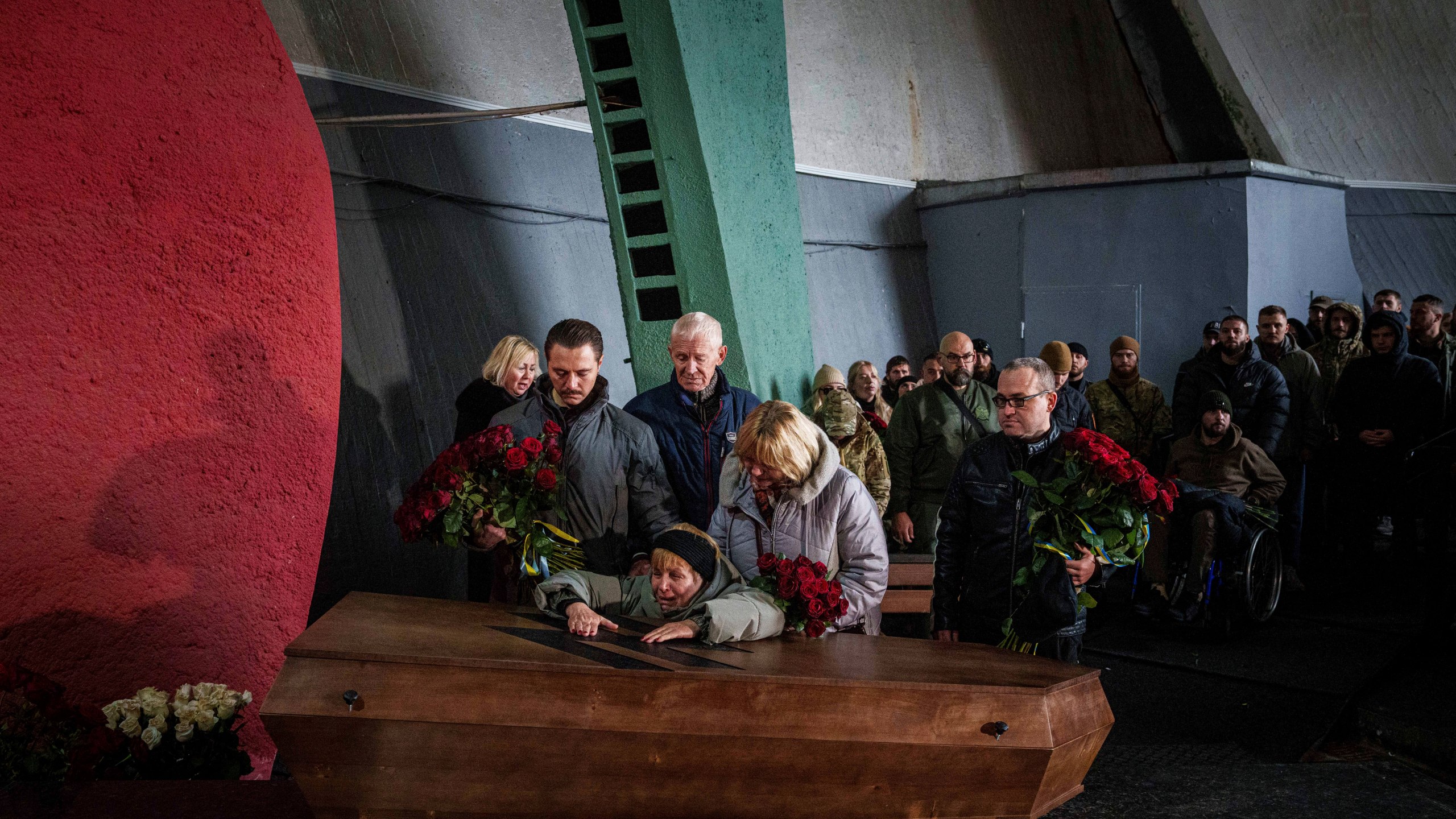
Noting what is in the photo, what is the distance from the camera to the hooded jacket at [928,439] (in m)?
5.29

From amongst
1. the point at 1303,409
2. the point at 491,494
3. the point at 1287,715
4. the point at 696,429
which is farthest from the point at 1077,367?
the point at 491,494

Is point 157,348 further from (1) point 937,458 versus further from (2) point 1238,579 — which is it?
(2) point 1238,579

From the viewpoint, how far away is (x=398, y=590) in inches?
225

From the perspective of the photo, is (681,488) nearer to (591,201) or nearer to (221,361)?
(221,361)

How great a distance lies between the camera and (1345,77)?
10266 millimetres

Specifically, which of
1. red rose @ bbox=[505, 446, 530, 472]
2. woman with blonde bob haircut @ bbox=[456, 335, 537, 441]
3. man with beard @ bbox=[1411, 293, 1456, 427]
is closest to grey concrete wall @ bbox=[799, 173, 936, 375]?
man with beard @ bbox=[1411, 293, 1456, 427]

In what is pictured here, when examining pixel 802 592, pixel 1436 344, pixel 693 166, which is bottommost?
pixel 802 592

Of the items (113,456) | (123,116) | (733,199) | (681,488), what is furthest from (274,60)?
(733,199)

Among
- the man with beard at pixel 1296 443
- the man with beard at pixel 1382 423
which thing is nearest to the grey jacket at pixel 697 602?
the man with beard at pixel 1296 443

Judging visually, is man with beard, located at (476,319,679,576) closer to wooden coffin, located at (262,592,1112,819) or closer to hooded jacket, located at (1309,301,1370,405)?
wooden coffin, located at (262,592,1112,819)

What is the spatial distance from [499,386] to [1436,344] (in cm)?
568

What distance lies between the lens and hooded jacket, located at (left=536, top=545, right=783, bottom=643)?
8.86ft

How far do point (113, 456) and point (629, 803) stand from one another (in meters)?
1.98

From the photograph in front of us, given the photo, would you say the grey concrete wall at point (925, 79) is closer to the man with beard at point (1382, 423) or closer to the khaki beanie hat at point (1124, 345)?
the khaki beanie hat at point (1124, 345)
